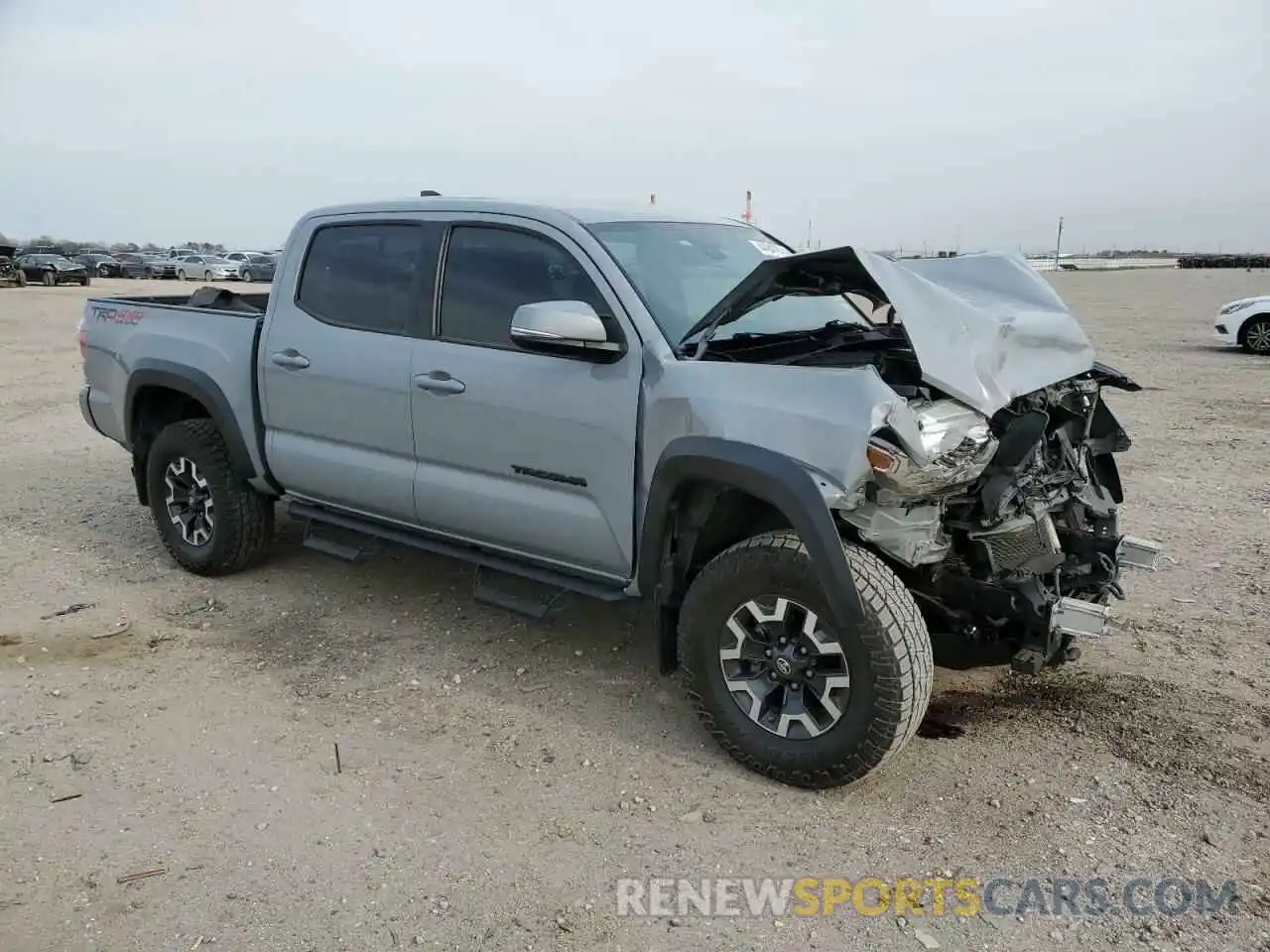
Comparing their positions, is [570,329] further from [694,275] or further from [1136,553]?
[1136,553]

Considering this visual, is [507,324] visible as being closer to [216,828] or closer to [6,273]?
[216,828]

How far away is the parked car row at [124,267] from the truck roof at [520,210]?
3693 cm

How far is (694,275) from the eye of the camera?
4.25m

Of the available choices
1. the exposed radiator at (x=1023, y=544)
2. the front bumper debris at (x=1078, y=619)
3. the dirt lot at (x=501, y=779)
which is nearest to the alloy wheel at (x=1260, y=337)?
the dirt lot at (x=501, y=779)

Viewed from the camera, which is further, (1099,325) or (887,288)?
(1099,325)

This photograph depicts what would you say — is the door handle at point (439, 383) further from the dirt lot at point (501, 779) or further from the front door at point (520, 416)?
the dirt lot at point (501, 779)

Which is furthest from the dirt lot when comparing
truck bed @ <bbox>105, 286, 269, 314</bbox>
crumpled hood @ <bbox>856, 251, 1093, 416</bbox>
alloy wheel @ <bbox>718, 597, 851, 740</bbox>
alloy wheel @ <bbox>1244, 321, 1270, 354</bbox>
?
alloy wheel @ <bbox>1244, 321, 1270, 354</bbox>

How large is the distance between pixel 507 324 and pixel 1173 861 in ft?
9.86

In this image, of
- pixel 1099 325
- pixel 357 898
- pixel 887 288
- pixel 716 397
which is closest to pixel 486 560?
pixel 716 397

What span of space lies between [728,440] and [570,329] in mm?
706

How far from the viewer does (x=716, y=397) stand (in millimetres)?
3547

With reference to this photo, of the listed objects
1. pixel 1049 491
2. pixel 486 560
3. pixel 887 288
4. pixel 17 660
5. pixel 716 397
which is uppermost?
pixel 887 288

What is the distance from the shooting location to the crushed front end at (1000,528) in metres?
3.37

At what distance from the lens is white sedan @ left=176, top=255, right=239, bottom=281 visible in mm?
46219
